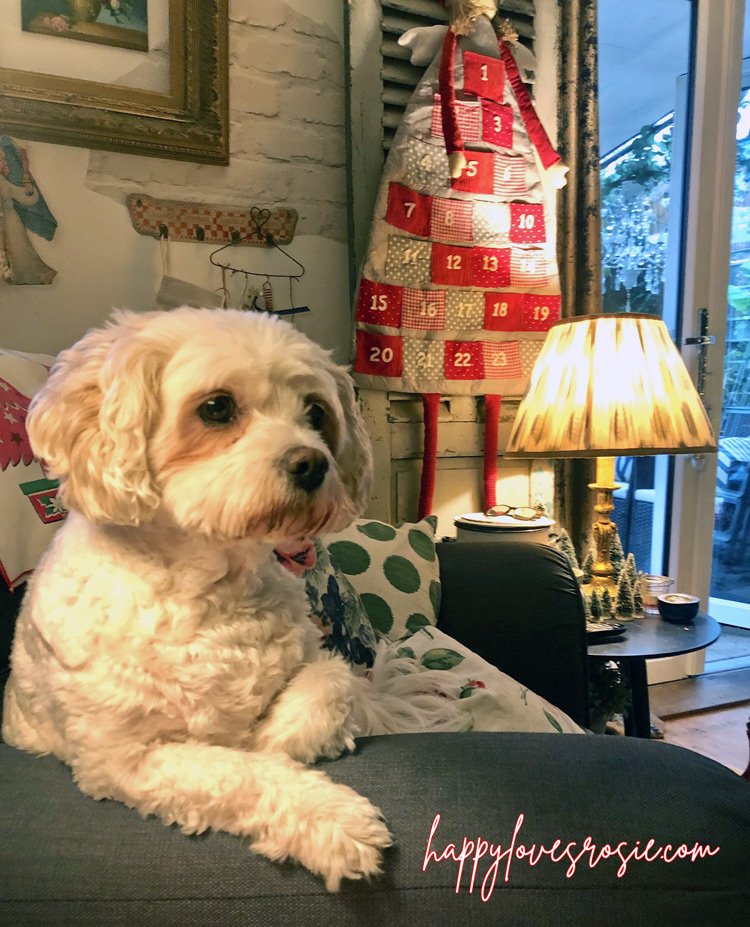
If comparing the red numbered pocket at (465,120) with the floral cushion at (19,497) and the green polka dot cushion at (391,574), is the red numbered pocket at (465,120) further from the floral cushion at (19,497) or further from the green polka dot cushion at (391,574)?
the floral cushion at (19,497)

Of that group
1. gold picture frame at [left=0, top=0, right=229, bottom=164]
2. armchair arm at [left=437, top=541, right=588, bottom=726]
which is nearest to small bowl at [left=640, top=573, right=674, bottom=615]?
armchair arm at [left=437, top=541, right=588, bottom=726]

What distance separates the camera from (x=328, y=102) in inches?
77.6

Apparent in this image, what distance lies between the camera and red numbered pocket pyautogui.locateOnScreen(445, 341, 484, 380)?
6.70 ft

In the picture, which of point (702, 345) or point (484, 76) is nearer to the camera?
point (484, 76)

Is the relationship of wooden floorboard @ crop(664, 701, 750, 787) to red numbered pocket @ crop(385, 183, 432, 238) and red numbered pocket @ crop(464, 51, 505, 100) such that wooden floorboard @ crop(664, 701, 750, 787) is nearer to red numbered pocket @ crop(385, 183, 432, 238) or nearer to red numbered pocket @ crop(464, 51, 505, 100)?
red numbered pocket @ crop(385, 183, 432, 238)

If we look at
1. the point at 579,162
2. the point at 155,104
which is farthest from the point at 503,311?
the point at 155,104

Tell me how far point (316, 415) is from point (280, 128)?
1355mm

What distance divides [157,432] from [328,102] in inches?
61.4

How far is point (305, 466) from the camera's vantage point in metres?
0.77

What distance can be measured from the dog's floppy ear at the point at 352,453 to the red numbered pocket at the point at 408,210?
108cm

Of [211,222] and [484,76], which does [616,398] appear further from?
[211,222]

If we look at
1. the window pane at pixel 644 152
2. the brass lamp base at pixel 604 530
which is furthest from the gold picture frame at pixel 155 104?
the window pane at pixel 644 152

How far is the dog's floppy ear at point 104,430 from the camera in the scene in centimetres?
72

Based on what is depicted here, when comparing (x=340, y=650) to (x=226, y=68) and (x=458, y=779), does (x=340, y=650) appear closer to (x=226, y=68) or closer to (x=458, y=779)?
(x=458, y=779)
